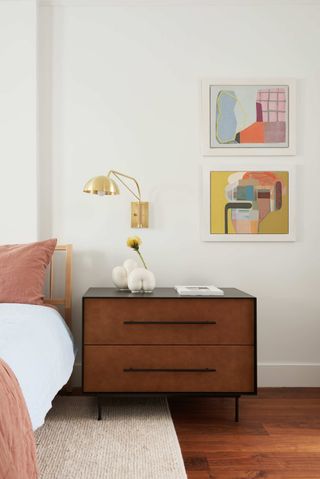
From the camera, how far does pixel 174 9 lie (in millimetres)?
2830

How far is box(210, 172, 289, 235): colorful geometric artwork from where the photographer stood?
2801mm

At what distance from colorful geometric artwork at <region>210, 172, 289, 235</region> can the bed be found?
49.4 inches

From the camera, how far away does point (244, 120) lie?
9.23 feet

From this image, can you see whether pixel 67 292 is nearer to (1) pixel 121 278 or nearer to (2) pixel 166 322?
(1) pixel 121 278

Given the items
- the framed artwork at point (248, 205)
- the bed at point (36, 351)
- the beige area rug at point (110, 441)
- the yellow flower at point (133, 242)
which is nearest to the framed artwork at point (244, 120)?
the framed artwork at point (248, 205)

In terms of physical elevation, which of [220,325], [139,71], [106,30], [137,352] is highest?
[106,30]

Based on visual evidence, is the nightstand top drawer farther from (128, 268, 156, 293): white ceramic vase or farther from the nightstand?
(128, 268, 156, 293): white ceramic vase

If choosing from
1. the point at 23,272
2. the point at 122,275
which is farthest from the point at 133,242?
the point at 23,272

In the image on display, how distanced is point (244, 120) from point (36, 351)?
6.61ft

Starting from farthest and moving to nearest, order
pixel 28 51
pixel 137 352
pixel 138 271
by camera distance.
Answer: pixel 28 51
pixel 138 271
pixel 137 352

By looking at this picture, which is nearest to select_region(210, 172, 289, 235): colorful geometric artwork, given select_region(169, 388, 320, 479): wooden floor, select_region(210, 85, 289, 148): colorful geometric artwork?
select_region(210, 85, 289, 148): colorful geometric artwork

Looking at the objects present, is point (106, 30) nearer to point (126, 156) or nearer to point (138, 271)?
point (126, 156)

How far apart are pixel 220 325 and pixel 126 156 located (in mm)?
1296

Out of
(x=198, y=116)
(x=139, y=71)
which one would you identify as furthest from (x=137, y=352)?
(x=139, y=71)
